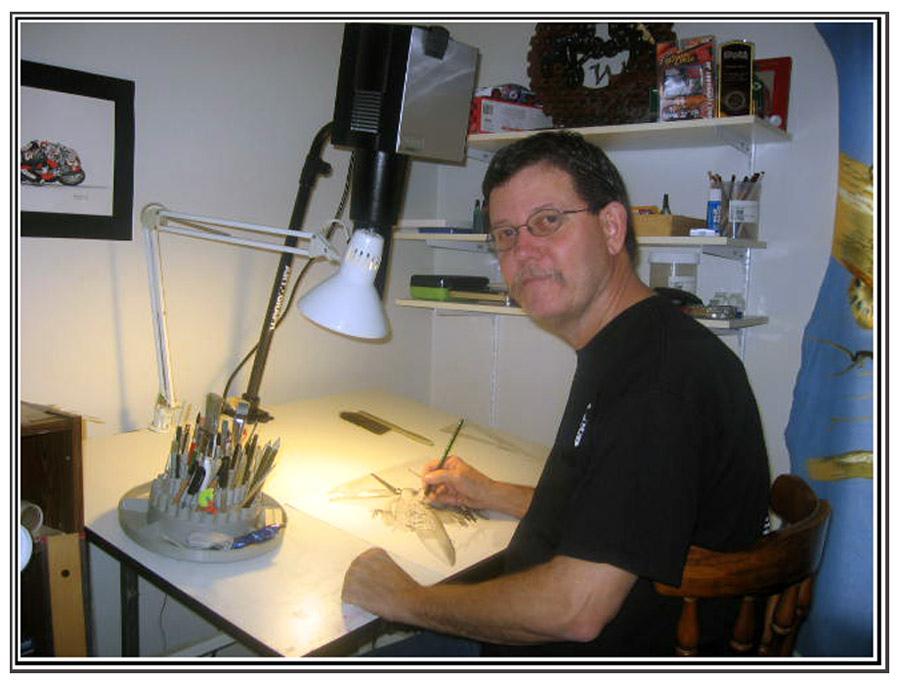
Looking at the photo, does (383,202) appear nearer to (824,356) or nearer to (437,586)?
(437,586)

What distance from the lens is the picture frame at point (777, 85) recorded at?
71.6 inches

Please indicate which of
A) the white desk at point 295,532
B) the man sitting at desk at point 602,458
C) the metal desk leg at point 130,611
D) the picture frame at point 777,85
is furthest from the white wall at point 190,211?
the picture frame at point 777,85

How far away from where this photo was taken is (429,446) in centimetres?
167

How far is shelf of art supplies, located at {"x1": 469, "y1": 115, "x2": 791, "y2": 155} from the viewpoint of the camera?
5.58ft

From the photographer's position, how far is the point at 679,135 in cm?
187

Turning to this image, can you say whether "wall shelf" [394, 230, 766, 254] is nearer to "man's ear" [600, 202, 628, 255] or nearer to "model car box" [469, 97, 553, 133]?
"model car box" [469, 97, 553, 133]

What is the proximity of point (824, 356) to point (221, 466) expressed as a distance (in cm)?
125

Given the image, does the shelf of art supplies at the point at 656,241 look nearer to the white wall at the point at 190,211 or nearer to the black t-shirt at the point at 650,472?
the white wall at the point at 190,211

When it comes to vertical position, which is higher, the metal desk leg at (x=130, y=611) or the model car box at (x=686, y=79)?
the model car box at (x=686, y=79)

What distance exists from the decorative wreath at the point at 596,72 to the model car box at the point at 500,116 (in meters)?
0.06

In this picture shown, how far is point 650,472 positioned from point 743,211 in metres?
1.21

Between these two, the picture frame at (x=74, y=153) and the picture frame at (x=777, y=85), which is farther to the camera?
the picture frame at (x=777, y=85)

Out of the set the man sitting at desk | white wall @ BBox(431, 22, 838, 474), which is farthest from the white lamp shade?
white wall @ BBox(431, 22, 838, 474)
